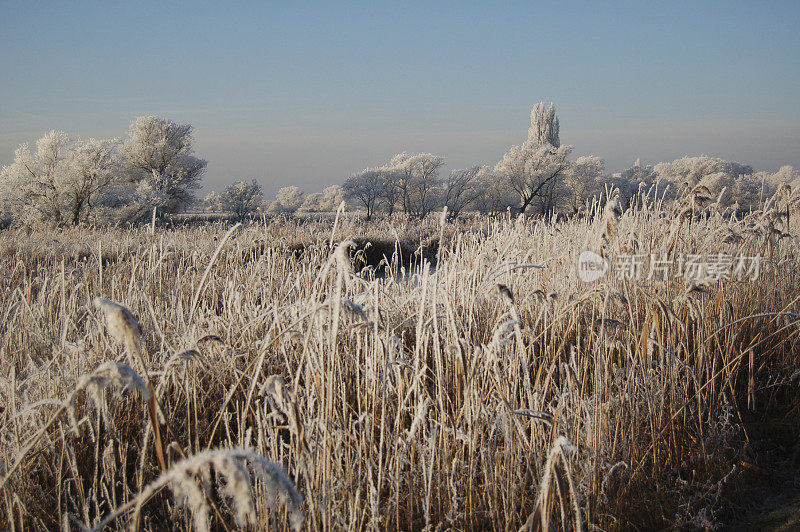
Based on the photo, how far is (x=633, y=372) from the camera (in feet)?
6.79

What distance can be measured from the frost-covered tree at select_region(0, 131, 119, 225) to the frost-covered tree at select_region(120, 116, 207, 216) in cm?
770

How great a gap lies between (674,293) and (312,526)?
270cm

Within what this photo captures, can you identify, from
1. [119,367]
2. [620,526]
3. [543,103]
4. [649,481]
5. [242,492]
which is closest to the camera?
[242,492]

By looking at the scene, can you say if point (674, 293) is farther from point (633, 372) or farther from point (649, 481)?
point (649, 481)

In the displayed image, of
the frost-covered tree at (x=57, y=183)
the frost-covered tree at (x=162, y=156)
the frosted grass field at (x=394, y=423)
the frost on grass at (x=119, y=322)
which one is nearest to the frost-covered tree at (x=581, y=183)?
the frost-covered tree at (x=162, y=156)

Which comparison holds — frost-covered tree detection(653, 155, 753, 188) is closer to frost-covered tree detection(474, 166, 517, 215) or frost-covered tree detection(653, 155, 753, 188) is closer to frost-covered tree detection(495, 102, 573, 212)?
frost-covered tree detection(495, 102, 573, 212)

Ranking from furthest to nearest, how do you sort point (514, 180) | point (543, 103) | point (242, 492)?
point (543, 103)
point (514, 180)
point (242, 492)

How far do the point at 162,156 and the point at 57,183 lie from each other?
1093cm

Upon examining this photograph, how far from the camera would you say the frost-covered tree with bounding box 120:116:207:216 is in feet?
95.6

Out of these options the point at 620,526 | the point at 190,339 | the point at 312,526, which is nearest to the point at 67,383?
the point at 190,339

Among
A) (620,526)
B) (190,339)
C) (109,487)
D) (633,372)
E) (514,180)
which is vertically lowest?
(620,526)

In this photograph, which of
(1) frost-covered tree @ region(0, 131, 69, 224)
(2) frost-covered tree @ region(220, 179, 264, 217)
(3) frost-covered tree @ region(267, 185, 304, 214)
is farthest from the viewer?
(3) frost-covered tree @ region(267, 185, 304, 214)

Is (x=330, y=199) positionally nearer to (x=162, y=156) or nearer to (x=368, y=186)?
(x=368, y=186)

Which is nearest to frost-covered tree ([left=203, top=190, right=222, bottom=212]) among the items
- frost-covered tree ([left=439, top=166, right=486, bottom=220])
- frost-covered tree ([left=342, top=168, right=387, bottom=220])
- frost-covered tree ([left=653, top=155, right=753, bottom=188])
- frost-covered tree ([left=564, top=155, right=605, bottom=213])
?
frost-covered tree ([left=342, top=168, right=387, bottom=220])
